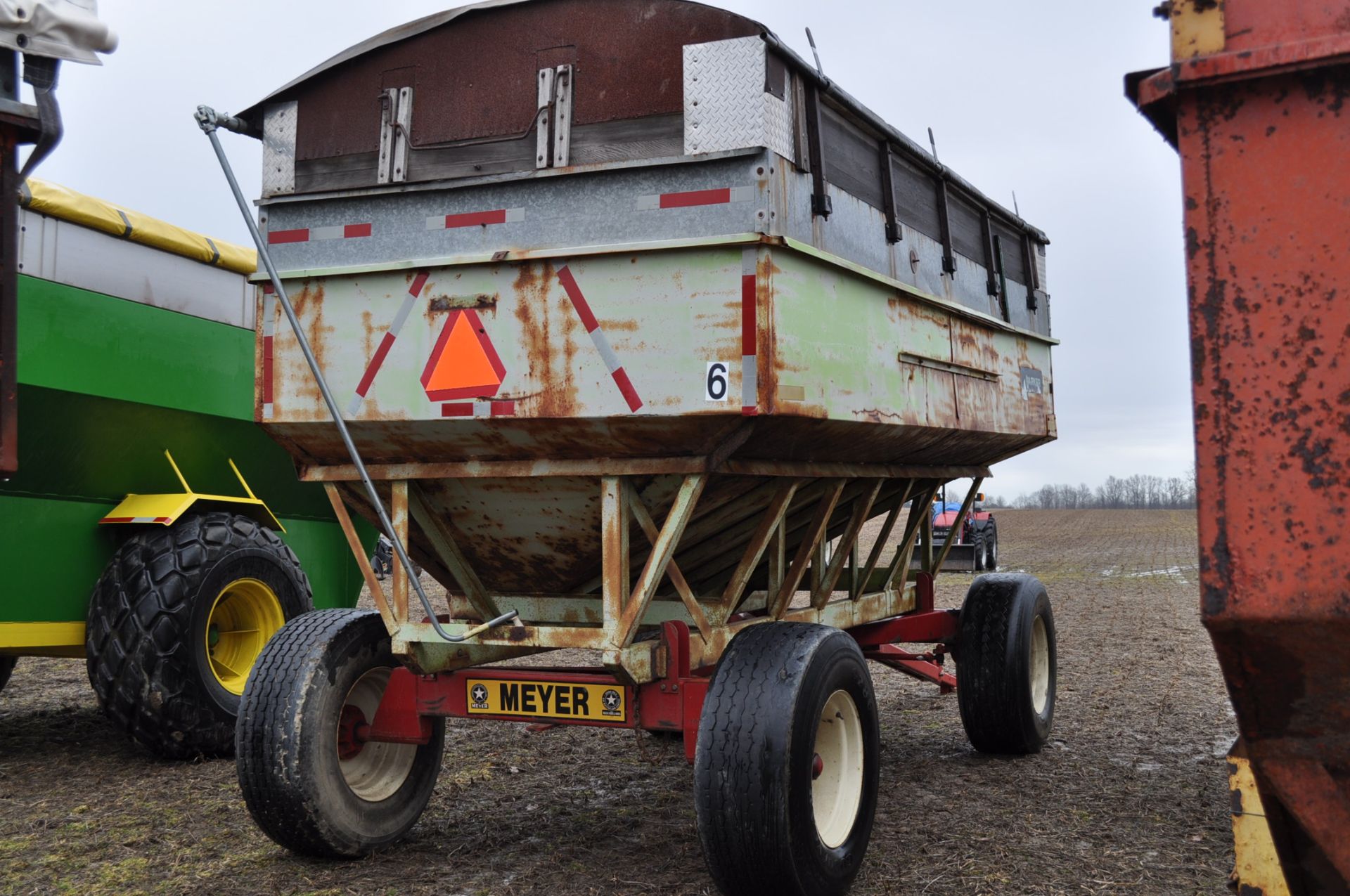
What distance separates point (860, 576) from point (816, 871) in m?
2.68

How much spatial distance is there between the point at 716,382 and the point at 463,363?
97 cm

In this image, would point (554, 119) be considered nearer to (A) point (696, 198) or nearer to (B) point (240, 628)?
(A) point (696, 198)

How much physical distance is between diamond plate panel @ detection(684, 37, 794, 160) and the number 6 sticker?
2.45 ft

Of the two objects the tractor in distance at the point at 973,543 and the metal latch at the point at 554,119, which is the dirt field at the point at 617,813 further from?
the tractor in distance at the point at 973,543

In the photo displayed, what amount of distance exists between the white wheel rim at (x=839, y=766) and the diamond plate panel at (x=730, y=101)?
196 centimetres

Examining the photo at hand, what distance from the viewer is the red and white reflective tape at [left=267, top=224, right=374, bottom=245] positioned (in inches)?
182

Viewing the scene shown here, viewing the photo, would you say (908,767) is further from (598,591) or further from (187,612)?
(187,612)

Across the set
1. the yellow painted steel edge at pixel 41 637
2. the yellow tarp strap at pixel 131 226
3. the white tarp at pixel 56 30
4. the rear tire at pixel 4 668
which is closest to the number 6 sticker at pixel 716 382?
the white tarp at pixel 56 30

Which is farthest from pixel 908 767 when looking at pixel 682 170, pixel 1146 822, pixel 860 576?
pixel 682 170

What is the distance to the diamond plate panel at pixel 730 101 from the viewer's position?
4.12 metres

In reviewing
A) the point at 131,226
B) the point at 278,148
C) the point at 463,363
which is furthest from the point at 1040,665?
the point at 131,226

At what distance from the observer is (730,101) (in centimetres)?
416

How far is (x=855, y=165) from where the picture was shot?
4965 mm

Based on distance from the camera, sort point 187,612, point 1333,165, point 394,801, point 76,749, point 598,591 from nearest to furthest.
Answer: point 1333,165 → point 394,801 → point 598,591 → point 187,612 → point 76,749
